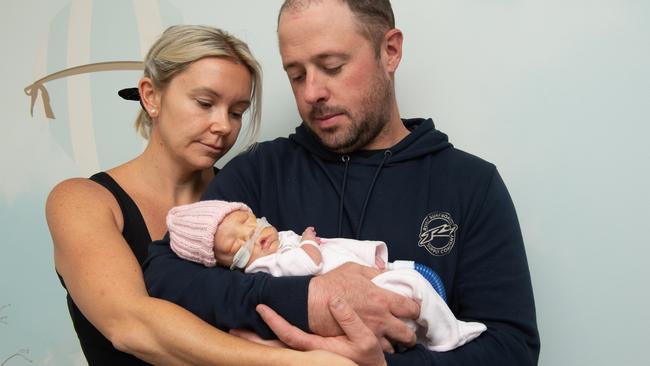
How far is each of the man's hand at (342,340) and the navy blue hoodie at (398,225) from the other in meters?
0.03

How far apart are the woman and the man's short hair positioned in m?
0.29

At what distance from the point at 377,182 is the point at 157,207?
707 mm

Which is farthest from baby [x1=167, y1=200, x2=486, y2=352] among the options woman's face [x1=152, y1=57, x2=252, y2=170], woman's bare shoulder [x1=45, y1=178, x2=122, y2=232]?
woman's face [x1=152, y1=57, x2=252, y2=170]

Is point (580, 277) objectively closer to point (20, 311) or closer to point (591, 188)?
point (591, 188)

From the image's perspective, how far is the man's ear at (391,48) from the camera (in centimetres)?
183

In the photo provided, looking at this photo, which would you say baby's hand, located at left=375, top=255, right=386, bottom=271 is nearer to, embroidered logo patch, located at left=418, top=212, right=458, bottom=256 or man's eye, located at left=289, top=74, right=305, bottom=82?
embroidered logo patch, located at left=418, top=212, right=458, bottom=256

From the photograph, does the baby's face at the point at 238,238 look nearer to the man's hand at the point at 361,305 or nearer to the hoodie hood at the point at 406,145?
the man's hand at the point at 361,305

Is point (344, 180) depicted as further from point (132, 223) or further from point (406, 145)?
point (132, 223)

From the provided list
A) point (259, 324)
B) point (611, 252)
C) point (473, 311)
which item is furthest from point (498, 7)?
point (259, 324)

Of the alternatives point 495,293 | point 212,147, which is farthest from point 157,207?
point 495,293

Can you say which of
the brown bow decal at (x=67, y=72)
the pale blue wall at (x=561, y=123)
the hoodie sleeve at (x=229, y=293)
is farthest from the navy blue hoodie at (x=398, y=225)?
the brown bow decal at (x=67, y=72)

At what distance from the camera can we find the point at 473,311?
1523 mm

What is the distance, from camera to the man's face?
1675 mm

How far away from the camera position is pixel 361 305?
1.33m
